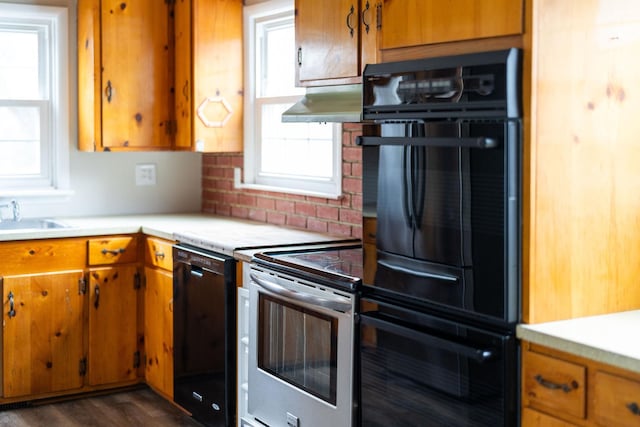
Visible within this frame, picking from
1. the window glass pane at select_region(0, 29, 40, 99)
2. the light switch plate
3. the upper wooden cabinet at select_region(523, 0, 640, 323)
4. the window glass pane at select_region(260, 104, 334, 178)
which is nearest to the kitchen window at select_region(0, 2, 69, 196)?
the window glass pane at select_region(0, 29, 40, 99)

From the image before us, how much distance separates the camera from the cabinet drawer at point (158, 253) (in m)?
4.18

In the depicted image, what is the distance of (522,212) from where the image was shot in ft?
7.43

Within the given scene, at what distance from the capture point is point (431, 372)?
2518 millimetres

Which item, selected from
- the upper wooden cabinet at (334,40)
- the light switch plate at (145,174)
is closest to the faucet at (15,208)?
the light switch plate at (145,174)

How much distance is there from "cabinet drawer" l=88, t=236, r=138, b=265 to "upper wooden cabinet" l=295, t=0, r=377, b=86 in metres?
1.40

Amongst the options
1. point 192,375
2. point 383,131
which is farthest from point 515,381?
point 192,375

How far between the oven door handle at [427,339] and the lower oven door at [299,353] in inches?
5.3

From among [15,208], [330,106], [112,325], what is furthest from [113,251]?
[330,106]

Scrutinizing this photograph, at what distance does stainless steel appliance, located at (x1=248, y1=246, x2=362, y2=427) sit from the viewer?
9.49 feet

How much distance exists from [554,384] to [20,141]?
355cm

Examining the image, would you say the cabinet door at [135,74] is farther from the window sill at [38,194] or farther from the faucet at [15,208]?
the faucet at [15,208]

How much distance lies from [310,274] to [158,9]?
2301 mm

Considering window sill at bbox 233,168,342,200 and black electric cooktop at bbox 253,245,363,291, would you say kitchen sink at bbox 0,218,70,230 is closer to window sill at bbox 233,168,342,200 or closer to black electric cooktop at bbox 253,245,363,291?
window sill at bbox 233,168,342,200

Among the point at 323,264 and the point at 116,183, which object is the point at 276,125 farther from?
the point at 323,264
